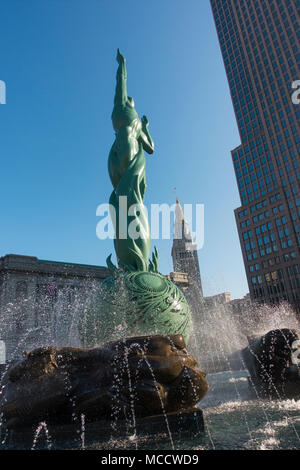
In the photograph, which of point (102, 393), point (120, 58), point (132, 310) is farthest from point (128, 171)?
point (102, 393)

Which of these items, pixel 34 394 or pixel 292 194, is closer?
pixel 34 394

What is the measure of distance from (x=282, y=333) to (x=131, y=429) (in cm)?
523

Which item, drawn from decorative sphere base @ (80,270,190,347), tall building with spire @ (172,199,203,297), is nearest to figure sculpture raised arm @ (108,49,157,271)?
decorative sphere base @ (80,270,190,347)

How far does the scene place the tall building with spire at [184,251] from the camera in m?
105

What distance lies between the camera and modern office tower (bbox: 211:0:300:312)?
5962cm

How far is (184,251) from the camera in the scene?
373ft

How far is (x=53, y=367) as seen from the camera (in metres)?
5.04

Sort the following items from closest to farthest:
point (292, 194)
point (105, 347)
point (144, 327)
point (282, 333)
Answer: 1. point (105, 347)
2. point (282, 333)
3. point (144, 327)
4. point (292, 194)

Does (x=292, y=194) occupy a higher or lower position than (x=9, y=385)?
higher

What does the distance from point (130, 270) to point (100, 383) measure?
6.29 metres

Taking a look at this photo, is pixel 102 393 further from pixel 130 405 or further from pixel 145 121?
pixel 145 121

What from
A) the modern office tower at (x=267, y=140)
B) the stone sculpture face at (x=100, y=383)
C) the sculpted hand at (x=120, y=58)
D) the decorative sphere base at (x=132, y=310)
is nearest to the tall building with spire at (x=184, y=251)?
the modern office tower at (x=267, y=140)
